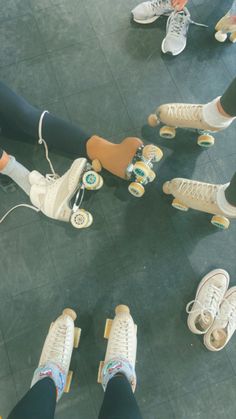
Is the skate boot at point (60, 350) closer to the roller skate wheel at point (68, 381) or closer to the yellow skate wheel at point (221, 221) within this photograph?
the roller skate wheel at point (68, 381)

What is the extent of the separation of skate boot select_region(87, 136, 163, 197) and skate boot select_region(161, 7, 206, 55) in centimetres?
57

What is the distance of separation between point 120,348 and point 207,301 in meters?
0.35

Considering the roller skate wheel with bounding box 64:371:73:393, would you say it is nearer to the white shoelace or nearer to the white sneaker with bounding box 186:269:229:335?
the white sneaker with bounding box 186:269:229:335

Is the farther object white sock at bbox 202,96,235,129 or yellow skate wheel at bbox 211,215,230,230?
yellow skate wheel at bbox 211,215,230,230

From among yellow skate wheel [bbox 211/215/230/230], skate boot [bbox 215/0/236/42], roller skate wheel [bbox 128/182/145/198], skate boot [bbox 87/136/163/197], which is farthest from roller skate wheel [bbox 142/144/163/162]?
skate boot [bbox 215/0/236/42]

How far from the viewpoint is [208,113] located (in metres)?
1.17

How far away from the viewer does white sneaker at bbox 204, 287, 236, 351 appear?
1181 millimetres

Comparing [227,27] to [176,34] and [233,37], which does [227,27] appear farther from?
[176,34]

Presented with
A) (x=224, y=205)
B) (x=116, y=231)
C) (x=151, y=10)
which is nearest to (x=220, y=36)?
(x=151, y=10)

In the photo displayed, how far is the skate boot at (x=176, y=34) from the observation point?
57.9 inches

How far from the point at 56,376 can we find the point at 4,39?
138cm

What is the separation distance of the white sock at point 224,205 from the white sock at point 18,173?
0.68 m

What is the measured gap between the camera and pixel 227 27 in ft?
4.67

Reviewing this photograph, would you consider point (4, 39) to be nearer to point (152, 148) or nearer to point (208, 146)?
point (152, 148)
